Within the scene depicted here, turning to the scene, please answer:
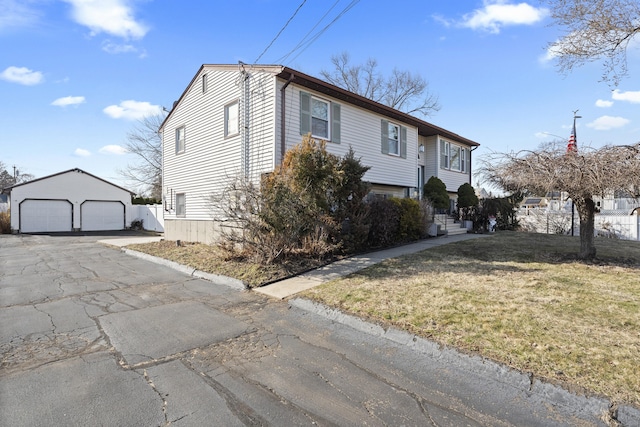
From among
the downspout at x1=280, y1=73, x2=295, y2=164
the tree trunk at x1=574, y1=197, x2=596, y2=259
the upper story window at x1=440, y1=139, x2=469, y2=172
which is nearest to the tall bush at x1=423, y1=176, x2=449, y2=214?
the upper story window at x1=440, y1=139, x2=469, y2=172

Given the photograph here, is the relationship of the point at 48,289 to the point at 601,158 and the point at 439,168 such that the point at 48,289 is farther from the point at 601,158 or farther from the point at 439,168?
the point at 439,168

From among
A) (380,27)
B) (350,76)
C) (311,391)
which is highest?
(350,76)

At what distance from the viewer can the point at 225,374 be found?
11.3 ft

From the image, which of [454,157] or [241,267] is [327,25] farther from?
[454,157]

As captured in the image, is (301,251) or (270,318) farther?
(301,251)

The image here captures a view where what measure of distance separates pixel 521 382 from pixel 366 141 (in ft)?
37.3

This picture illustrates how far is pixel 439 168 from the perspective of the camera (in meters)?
18.1

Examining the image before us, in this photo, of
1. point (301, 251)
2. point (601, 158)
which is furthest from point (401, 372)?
point (601, 158)

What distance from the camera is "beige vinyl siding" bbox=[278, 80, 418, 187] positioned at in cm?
1107

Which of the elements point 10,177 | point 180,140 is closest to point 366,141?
point 180,140

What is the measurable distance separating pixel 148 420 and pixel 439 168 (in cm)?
1781

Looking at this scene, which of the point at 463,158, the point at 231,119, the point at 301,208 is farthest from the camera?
the point at 463,158

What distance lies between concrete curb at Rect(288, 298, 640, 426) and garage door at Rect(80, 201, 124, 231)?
28032 millimetres

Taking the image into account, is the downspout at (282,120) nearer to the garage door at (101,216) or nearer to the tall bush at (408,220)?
the tall bush at (408,220)
